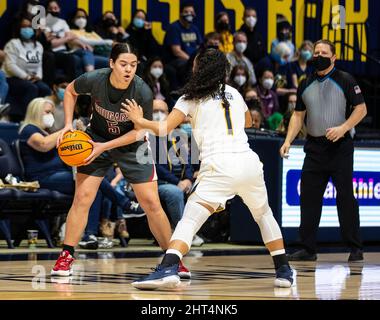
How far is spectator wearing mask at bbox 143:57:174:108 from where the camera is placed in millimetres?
15156

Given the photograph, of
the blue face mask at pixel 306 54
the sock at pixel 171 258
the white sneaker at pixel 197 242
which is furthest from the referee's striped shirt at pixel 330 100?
the blue face mask at pixel 306 54

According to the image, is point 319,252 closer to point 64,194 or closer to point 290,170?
point 290,170

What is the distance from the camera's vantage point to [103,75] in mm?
8492

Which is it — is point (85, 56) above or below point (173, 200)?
above

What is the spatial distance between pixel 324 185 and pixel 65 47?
589cm

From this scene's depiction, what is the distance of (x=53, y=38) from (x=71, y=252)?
7.28m

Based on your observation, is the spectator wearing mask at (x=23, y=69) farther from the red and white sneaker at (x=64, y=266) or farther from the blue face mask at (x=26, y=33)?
the red and white sneaker at (x=64, y=266)

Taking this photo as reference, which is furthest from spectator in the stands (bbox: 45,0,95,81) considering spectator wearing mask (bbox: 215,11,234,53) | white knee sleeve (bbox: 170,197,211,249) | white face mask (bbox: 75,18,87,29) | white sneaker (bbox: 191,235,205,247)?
white knee sleeve (bbox: 170,197,211,249)

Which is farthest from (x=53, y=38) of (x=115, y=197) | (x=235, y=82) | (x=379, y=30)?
(x=379, y=30)

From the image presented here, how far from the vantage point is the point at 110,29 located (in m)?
16.2

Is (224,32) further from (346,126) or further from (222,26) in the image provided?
(346,126)

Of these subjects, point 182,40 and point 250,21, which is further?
point 250,21

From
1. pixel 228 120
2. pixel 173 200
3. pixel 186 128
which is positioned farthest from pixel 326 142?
pixel 228 120

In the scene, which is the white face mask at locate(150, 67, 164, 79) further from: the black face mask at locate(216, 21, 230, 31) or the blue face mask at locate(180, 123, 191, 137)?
the black face mask at locate(216, 21, 230, 31)
